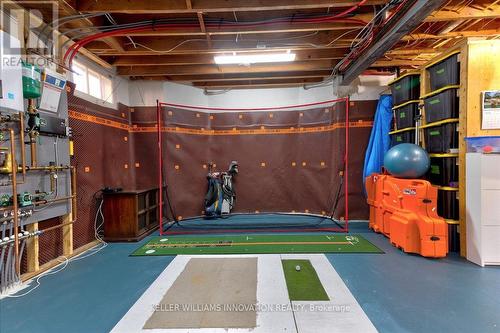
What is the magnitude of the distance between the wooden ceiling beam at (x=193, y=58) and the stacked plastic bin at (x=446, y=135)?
1.61 meters

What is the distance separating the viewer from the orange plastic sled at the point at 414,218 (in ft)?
10.7

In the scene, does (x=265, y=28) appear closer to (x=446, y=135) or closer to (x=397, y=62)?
(x=397, y=62)

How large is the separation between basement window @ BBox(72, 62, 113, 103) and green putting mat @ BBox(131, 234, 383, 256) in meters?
3.02

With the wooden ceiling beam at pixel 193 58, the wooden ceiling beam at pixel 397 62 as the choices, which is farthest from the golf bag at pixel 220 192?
the wooden ceiling beam at pixel 397 62

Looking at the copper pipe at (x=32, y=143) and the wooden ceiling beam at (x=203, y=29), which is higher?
the wooden ceiling beam at (x=203, y=29)

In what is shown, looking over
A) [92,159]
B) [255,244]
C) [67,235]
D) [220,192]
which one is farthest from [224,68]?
[67,235]

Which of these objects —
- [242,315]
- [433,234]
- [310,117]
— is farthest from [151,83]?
[433,234]

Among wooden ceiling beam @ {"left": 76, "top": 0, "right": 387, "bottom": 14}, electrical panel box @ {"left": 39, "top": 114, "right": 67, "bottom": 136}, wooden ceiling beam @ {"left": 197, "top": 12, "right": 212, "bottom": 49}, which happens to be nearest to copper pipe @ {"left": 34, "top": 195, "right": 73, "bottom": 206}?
electrical panel box @ {"left": 39, "top": 114, "right": 67, "bottom": 136}

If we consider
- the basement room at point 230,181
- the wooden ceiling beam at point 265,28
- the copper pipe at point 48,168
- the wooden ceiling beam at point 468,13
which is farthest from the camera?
the wooden ceiling beam at point 265,28

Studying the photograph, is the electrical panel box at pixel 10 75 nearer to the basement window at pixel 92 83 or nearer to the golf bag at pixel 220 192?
the basement window at pixel 92 83

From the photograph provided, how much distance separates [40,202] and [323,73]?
544cm

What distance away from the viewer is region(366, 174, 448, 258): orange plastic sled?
10.7 ft

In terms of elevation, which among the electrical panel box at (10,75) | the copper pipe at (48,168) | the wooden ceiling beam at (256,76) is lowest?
the copper pipe at (48,168)

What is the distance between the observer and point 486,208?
306 centimetres
